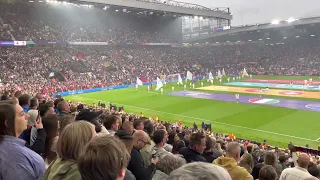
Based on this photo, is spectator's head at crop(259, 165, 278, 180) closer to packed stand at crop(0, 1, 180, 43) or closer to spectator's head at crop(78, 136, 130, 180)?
spectator's head at crop(78, 136, 130, 180)

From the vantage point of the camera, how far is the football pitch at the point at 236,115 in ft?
76.9

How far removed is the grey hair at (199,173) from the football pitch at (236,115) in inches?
817

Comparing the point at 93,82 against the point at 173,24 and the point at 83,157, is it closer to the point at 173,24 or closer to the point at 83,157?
the point at 173,24

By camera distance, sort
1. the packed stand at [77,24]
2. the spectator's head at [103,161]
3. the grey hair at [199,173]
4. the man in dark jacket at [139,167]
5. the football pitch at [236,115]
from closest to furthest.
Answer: the grey hair at [199,173] < the spectator's head at [103,161] < the man in dark jacket at [139,167] < the football pitch at [236,115] < the packed stand at [77,24]

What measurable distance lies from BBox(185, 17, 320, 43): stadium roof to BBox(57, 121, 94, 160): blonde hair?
71.5 meters

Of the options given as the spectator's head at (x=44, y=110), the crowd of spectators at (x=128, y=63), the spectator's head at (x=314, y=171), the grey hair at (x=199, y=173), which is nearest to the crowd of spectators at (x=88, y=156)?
the grey hair at (x=199, y=173)

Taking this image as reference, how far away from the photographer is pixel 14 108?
12.9 ft

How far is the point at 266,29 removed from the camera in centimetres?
7744

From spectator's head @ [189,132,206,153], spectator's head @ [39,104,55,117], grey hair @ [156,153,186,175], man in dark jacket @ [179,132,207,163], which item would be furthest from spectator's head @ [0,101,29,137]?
spectator's head @ [39,104,55,117]

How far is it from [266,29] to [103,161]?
268ft

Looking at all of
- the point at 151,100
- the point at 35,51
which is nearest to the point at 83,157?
the point at 151,100

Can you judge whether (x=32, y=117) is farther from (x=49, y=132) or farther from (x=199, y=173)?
(x=199, y=173)

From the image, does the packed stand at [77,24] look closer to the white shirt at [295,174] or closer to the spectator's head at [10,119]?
the spectator's head at [10,119]

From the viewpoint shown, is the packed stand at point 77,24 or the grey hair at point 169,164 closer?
the grey hair at point 169,164
